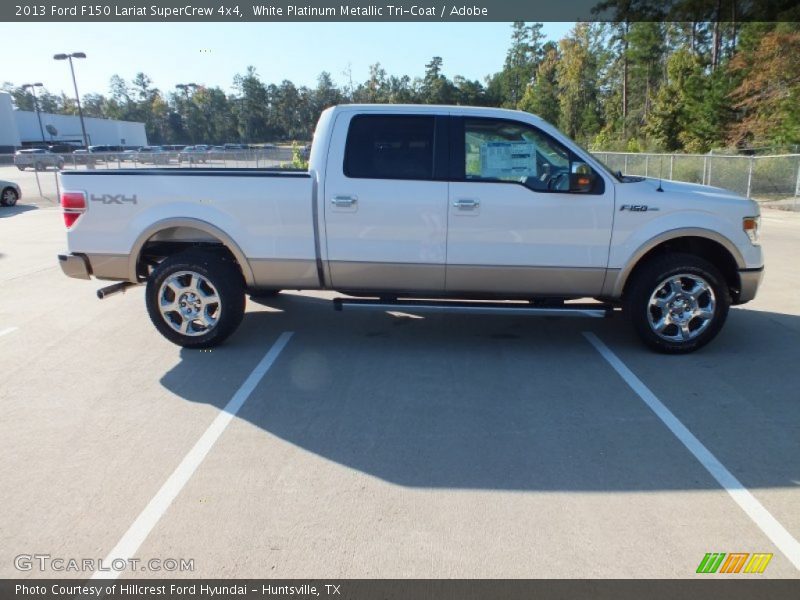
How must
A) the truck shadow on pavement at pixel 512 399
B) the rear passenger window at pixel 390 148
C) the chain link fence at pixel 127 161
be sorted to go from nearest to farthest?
the truck shadow on pavement at pixel 512 399
the rear passenger window at pixel 390 148
the chain link fence at pixel 127 161

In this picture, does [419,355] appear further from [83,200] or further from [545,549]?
[83,200]

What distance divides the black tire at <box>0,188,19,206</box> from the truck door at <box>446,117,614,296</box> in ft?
61.9

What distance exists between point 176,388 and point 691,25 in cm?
4712

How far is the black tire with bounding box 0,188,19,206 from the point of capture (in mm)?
18203

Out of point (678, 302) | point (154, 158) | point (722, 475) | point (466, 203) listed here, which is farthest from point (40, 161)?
point (722, 475)

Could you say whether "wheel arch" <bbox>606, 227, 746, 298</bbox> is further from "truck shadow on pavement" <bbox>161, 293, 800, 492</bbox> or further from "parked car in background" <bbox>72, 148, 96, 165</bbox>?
"parked car in background" <bbox>72, 148, 96, 165</bbox>

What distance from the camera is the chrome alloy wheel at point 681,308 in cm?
492

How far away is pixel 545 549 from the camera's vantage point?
8.83ft

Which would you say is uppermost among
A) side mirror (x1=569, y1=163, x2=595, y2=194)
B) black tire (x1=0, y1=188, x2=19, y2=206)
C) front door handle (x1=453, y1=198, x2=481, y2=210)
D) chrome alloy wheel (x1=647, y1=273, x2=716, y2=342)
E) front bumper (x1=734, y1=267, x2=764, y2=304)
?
side mirror (x1=569, y1=163, x2=595, y2=194)

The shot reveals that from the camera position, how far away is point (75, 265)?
513cm

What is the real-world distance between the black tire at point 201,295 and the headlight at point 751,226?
4467 millimetres

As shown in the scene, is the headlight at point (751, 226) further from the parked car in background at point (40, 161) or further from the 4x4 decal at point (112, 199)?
the parked car in background at point (40, 161)

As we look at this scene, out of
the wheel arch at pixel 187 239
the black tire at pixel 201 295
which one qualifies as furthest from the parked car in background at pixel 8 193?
the black tire at pixel 201 295

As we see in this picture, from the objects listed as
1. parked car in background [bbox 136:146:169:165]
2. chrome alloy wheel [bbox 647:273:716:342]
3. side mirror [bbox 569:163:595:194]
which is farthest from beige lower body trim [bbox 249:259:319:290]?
parked car in background [bbox 136:146:169:165]
